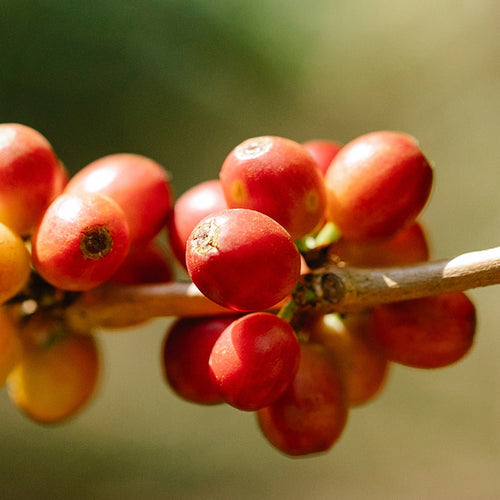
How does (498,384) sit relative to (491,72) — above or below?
below

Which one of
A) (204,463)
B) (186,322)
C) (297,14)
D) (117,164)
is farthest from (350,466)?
(297,14)

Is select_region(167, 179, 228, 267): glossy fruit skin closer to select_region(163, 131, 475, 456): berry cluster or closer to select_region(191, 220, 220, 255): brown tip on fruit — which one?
select_region(163, 131, 475, 456): berry cluster

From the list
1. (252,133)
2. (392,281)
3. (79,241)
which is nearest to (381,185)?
(392,281)

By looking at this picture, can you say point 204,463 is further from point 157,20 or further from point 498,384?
point 157,20

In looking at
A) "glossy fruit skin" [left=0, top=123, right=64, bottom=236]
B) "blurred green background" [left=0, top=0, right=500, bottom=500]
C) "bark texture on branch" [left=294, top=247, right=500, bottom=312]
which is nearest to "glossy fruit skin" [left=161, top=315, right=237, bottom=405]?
"bark texture on branch" [left=294, top=247, right=500, bottom=312]

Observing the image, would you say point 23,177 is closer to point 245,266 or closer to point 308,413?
point 245,266
